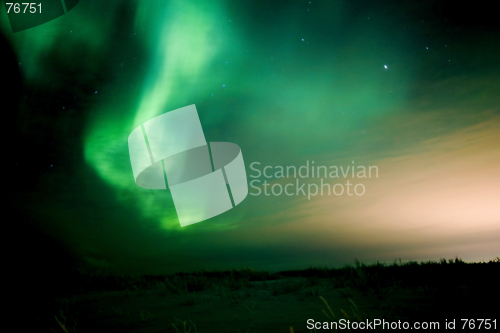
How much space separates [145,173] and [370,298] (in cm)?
893

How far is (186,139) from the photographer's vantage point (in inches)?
384

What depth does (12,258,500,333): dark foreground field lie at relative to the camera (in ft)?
10.4

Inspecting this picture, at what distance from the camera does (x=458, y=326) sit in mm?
2736

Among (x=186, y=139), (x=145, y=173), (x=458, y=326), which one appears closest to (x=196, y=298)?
(x=458, y=326)

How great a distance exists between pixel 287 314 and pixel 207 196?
22.2ft

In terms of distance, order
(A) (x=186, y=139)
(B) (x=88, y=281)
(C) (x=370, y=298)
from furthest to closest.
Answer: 1. (A) (x=186, y=139)
2. (B) (x=88, y=281)
3. (C) (x=370, y=298)

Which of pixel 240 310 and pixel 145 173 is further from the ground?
pixel 145 173

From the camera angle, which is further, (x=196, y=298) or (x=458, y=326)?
(x=196, y=298)

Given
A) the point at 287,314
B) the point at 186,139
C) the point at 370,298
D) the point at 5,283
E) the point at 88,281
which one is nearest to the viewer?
the point at 287,314

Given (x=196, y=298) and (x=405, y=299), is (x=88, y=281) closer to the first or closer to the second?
(x=196, y=298)

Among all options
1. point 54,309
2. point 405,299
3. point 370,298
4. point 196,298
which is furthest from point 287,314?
point 54,309

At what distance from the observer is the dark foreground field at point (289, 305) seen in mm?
3160

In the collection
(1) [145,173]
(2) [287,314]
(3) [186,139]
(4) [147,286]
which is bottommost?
(4) [147,286]

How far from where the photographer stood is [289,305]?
4.14 metres
